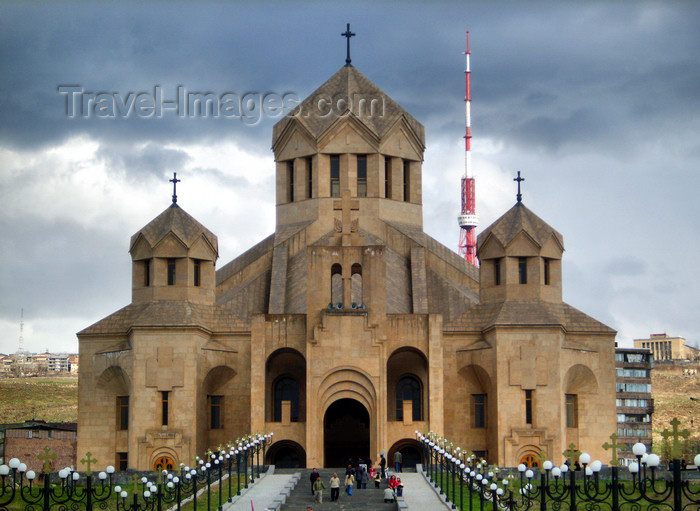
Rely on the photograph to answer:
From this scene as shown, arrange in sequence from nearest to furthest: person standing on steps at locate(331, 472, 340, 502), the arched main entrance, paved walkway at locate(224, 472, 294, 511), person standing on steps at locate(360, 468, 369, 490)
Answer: paved walkway at locate(224, 472, 294, 511) < person standing on steps at locate(331, 472, 340, 502) < person standing on steps at locate(360, 468, 369, 490) < the arched main entrance

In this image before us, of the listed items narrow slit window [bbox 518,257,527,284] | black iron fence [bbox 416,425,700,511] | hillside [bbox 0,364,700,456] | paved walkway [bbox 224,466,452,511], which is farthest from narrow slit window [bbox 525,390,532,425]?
hillside [bbox 0,364,700,456]

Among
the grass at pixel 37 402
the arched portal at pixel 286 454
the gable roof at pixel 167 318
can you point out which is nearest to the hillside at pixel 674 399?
the arched portal at pixel 286 454

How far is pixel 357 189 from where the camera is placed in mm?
53062

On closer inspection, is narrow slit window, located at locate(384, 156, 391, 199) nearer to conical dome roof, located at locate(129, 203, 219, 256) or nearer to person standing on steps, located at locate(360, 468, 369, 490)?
conical dome roof, located at locate(129, 203, 219, 256)

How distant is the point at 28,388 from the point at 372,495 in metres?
63.8

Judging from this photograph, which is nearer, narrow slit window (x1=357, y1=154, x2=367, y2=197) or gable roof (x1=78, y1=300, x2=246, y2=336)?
gable roof (x1=78, y1=300, x2=246, y2=336)

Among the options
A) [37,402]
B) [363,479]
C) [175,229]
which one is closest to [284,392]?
[175,229]

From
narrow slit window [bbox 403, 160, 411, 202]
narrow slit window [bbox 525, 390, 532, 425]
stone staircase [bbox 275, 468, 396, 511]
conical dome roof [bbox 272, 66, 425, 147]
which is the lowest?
stone staircase [bbox 275, 468, 396, 511]

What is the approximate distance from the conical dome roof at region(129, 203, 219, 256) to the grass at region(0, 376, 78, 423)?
31992 mm

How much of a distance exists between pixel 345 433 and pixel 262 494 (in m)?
13.5

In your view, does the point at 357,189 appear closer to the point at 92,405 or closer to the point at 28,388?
the point at 92,405

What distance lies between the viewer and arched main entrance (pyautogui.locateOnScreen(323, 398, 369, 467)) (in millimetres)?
49500

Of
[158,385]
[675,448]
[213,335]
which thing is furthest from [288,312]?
[675,448]

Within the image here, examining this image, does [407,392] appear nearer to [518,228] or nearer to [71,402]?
[518,228]
